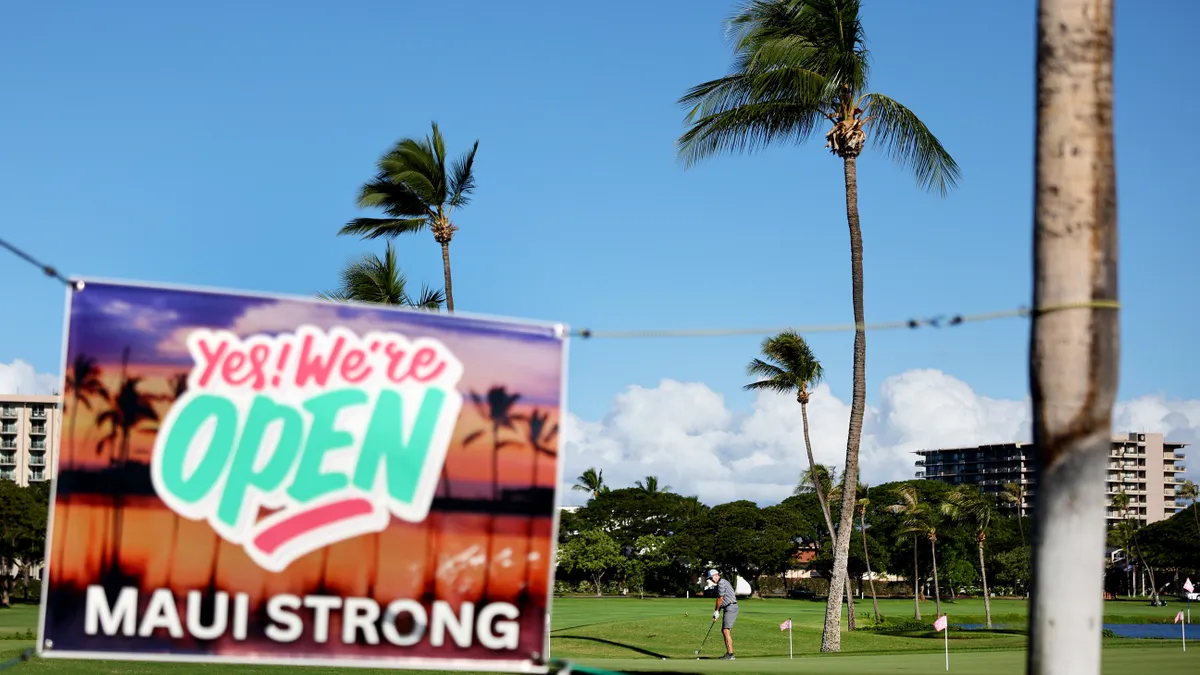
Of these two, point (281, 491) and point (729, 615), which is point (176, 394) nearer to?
point (281, 491)

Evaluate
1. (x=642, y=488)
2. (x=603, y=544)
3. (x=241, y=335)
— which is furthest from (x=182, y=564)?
(x=642, y=488)

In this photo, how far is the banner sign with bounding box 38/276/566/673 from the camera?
7.44 metres

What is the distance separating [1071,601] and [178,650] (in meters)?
5.05

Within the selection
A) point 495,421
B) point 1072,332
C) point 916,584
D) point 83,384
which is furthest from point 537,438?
point 916,584

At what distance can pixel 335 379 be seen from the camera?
24.6ft

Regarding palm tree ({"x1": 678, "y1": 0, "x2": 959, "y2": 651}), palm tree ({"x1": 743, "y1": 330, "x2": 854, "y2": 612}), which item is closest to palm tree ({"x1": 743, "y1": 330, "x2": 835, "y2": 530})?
palm tree ({"x1": 743, "y1": 330, "x2": 854, "y2": 612})

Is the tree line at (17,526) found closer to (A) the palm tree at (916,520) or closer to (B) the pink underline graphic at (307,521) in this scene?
(A) the palm tree at (916,520)

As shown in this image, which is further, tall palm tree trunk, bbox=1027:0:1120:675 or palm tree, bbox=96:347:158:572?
palm tree, bbox=96:347:158:572

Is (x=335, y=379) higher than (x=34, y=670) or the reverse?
higher

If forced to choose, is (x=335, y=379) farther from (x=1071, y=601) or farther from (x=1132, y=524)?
(x=1132, y=524)

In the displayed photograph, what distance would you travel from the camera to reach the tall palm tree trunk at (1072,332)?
647 centimetres

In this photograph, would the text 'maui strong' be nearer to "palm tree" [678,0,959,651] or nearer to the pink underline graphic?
the pink underline graphic

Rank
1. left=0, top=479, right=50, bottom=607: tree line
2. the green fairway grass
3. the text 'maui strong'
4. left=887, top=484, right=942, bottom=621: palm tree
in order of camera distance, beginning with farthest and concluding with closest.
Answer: left=887, top=484, right=942, bottom=621: palm tree, left=0, top=479, right=50, bottom=607: tree line, the green fairway grass, the text 'maui strong'

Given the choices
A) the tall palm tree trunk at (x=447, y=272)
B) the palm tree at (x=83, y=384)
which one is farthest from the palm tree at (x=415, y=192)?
the palm tree at (x=83, y=384)
